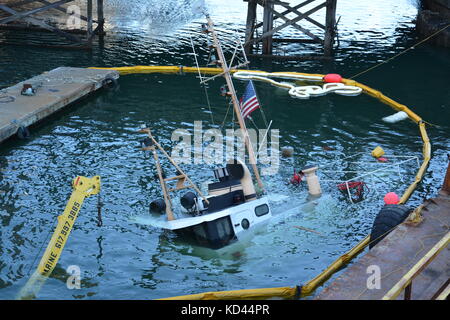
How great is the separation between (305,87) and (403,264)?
79.5ft

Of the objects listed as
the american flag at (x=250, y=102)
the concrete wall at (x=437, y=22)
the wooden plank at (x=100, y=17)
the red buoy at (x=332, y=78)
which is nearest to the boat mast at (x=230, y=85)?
the american flag at (x=250, y=102)

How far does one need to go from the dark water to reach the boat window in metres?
0.57

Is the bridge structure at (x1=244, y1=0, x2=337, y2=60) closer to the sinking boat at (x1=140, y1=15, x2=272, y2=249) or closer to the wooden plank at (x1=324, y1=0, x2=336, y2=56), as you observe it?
the wooden plank at (x1=324, y1=0, x2=336, y2=56)

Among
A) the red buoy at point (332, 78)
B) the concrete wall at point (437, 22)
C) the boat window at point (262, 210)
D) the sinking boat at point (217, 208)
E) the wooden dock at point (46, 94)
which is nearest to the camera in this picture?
the sinking boat at point (217, 208)

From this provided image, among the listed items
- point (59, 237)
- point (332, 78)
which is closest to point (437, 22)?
point (332, 78)

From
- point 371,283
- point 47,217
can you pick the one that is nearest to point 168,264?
point 47,217

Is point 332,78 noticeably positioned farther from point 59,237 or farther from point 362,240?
point 59,237

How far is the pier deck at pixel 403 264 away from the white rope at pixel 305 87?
1952 centimetres

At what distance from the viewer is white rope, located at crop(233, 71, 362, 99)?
132 ft

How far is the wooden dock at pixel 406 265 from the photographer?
54.1 feet

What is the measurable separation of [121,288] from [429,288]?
973 cm

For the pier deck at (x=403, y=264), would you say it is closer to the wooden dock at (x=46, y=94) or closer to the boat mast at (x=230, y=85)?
the boat mast at (x=230, y=85)

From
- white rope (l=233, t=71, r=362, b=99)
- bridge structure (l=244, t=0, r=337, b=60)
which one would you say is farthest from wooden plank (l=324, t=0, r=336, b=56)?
white rope (l=233, t=71, r=362, b=99)
